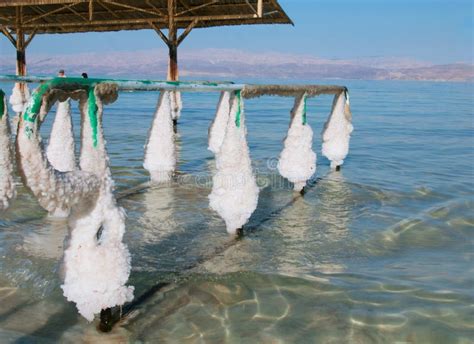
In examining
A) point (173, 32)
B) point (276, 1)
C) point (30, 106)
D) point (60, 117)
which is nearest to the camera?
point (30, 106)

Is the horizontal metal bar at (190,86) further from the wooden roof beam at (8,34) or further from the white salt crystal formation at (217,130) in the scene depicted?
the wooden roof beam at (8,34)

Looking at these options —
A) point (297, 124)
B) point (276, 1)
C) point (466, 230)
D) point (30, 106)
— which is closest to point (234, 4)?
point (276, 1)

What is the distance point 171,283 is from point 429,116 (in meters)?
25.9

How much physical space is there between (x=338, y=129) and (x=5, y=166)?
307 inches

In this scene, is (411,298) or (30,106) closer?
(30,106)

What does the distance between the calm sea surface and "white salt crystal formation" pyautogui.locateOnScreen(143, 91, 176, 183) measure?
533mm

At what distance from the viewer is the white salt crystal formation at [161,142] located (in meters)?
7.88

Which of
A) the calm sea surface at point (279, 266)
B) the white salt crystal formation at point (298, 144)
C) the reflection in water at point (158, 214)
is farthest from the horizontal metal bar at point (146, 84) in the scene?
the white salt crystal formation at point (298, 144)

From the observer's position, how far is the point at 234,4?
582 inches

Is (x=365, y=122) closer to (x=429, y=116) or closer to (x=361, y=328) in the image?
(x=429, y=116)

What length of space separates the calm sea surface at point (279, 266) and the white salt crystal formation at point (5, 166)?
146 centimetres

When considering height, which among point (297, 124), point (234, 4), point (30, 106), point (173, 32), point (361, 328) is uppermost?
point (234, 4)

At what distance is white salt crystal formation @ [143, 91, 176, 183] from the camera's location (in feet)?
25.9

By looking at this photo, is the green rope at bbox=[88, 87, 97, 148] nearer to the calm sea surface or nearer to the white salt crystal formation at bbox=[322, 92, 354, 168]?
the calm sea surface
